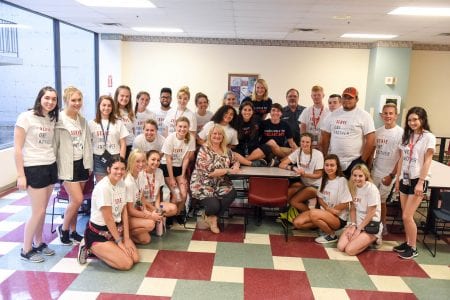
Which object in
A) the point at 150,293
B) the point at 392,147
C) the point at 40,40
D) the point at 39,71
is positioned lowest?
the point at 150,293

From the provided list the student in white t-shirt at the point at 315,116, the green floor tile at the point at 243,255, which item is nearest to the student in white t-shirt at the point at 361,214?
the green floor tile at the point at 243,255

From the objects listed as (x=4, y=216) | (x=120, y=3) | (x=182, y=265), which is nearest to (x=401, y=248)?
(x=182, y=265)

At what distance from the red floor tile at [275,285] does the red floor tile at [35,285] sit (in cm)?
143

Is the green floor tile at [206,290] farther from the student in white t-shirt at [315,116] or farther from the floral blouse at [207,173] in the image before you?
the student in white t-shirt at [315,116]

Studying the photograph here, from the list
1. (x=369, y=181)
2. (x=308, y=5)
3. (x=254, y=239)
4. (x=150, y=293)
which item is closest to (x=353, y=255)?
(x=369, y=181)

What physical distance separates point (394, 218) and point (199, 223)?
239 centimetres

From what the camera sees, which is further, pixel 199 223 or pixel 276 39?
pixel 276 39

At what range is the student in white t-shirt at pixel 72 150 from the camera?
10.9ft

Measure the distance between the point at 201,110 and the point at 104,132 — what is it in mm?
1635

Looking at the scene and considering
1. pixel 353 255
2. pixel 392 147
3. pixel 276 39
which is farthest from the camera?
pixel 276 39

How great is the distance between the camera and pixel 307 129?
5.05 m

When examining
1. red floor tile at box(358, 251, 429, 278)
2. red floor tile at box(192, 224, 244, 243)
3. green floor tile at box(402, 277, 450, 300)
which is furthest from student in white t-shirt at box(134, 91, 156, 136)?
green floor tile at box(402, 277, 450, 300)

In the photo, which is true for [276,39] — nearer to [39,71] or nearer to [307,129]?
[307,129]

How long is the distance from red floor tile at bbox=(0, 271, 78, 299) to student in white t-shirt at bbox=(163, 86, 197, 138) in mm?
2155
